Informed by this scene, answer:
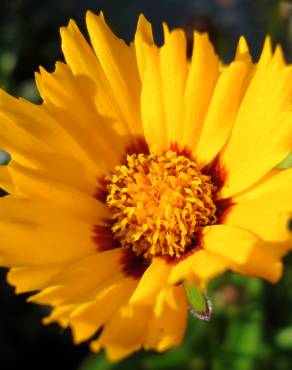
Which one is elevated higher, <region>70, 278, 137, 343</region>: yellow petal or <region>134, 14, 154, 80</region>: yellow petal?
<region>134, 14, 154, 80</region>: yellow petal

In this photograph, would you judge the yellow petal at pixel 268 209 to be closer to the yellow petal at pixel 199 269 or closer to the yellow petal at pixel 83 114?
the yellow petal at pixel 199 269

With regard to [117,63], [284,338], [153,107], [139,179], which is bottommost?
[284,338]

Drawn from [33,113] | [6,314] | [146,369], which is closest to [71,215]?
[33,113]

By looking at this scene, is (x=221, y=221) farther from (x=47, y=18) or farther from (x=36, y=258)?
(x=47, y=18)

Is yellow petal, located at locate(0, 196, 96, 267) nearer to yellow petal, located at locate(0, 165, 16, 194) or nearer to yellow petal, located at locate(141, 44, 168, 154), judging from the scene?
yellow petal, located at locate(0, 165, 16, 194)

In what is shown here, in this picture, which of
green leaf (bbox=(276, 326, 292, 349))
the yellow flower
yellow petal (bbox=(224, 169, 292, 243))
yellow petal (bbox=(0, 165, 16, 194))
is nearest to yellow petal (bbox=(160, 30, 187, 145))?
the yellow flower

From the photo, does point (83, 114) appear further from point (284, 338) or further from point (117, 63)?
point (284, 338)

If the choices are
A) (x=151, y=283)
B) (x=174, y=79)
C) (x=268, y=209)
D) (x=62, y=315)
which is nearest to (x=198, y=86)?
(x=174, y=79)
